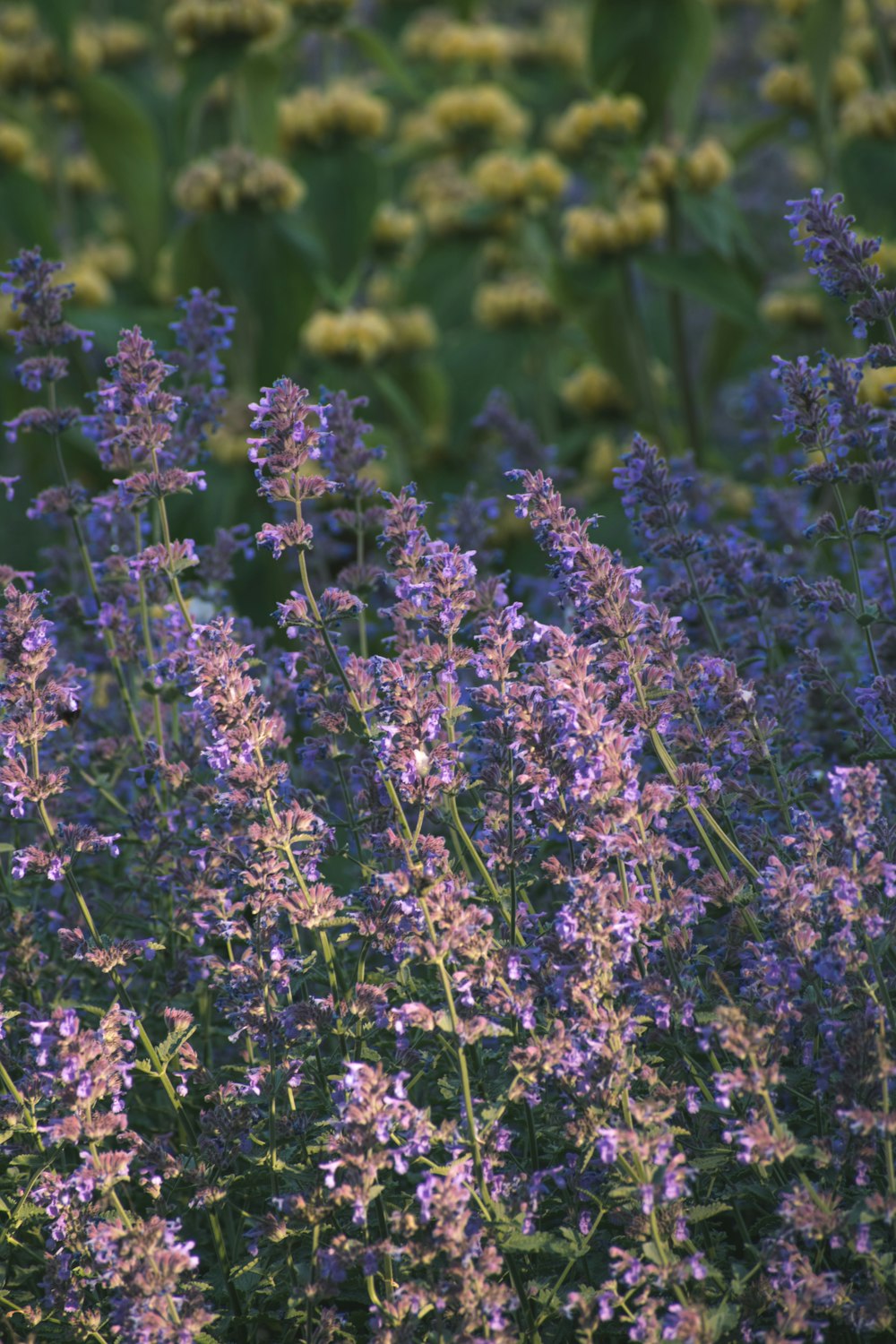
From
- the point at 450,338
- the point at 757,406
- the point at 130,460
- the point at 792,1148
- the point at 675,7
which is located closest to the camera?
the point at 792,1148

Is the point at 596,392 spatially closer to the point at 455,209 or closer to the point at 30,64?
the point at 455,209

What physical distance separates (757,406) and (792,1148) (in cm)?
247

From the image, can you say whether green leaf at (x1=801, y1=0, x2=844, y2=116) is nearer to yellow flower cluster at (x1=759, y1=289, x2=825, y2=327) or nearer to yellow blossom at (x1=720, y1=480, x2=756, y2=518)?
yellow flower cluster at (x1=759, y1=289, x2=825, y2=327)

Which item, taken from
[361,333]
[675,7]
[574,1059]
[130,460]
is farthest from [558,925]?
[675,7]

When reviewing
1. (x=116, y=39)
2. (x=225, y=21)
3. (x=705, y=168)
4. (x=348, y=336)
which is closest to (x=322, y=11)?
(x=225, y=21)

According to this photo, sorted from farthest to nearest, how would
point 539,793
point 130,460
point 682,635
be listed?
point 130,460 → point 682,635 → point 539,793

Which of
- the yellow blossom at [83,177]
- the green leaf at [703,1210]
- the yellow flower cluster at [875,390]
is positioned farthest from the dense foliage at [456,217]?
the green leaf at [703,1210]

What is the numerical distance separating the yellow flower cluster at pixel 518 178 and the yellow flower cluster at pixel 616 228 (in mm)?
668

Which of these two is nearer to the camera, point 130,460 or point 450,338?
point 130,460

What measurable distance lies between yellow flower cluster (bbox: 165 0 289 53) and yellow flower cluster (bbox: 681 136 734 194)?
1.52m

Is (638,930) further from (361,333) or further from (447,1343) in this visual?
(361,333)

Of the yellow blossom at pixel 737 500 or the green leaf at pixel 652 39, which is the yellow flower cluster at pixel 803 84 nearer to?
the green leaf at pixel 652 39

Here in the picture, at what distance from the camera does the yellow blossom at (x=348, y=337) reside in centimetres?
484

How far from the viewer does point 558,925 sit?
181 centimetres
